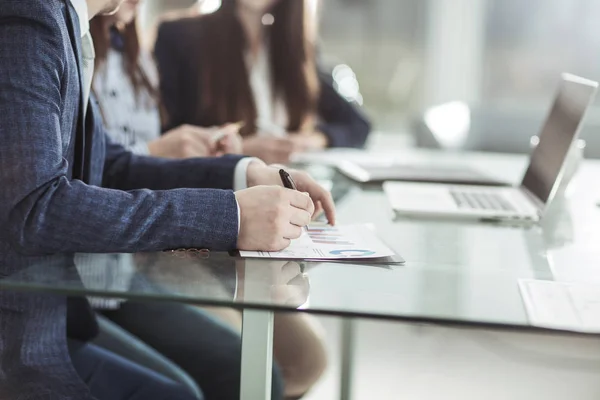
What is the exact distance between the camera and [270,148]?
195cm

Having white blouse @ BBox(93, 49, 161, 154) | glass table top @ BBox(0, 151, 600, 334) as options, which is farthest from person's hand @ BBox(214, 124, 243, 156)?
glass table top @ BBox(0, 151, 600, 334)

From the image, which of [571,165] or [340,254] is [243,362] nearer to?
[340,254]

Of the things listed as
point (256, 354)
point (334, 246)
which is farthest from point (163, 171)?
point (256, 354)

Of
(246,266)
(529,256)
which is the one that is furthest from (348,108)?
(246,266)

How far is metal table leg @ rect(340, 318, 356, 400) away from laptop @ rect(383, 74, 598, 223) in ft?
1.17

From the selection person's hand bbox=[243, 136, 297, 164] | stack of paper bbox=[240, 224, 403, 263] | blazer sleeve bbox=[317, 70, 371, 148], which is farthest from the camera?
blazer sleeve bbox=[317, 70, 371, 148]

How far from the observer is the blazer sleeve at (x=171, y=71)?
239 cm

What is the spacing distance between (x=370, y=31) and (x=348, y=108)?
1.58 metres

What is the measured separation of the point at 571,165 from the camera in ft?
5.50

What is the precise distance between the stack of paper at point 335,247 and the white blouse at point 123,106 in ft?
2.19

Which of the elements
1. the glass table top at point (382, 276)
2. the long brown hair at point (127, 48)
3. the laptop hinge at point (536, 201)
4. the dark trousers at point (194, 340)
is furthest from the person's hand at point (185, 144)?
the laptop hinge at point (536, 201)

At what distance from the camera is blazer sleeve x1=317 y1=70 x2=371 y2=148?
2543 millimetres

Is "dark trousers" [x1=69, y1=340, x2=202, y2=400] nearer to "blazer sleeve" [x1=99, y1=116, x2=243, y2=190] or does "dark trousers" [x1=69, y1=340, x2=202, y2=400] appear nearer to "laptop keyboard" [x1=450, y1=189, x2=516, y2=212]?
"blazer sleeve" [x1=99, y1=116, x2=243, y2=190]

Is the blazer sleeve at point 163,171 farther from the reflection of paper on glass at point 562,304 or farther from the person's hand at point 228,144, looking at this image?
the reflection of paper on glass at point 562,304
